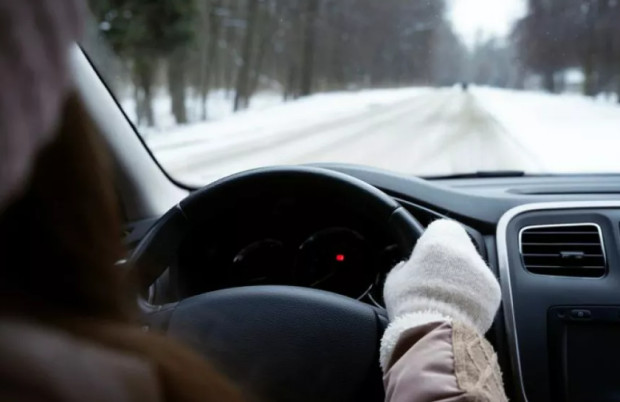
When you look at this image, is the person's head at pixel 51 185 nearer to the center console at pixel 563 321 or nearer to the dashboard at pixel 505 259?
the dashboard at pixel 505 259

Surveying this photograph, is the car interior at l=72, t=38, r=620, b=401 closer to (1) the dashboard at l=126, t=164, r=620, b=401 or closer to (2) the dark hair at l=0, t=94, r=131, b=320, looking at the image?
(1) the dashboard at l=126, t=164, r=620, b=401

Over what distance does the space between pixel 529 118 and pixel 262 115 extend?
1.46 metres

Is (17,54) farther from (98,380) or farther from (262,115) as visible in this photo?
(262,115)

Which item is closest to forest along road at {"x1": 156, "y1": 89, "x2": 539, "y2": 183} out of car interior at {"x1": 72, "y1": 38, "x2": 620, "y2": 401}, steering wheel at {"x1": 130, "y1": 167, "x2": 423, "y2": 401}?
car interior at {"x1": 72, "y1": 38, "x2": 620, "y2": 401}

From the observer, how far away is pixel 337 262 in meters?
3.01

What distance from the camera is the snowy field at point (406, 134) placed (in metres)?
3.71

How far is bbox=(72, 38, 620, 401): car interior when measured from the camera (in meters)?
2.46

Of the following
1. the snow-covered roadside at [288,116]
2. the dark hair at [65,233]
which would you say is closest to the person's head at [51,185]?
the dark hair at [65,233]

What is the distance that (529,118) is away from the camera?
4043mm

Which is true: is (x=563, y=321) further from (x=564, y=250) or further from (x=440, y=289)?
(x=440, y=289)

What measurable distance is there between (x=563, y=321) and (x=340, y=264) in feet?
2.85

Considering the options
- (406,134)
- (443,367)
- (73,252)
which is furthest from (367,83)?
(73,252)

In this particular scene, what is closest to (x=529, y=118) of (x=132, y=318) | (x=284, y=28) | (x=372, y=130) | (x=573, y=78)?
(x=573, y=78)

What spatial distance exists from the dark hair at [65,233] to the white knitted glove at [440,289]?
1.26 m
